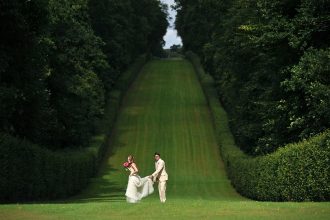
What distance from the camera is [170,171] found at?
169ft

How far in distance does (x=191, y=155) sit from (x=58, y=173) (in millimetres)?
23193

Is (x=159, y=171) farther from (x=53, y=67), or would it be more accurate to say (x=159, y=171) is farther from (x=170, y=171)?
(x=170, y=171)

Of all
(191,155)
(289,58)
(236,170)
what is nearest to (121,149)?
(191,155)

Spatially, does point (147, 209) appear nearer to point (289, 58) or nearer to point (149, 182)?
point (149, 182)

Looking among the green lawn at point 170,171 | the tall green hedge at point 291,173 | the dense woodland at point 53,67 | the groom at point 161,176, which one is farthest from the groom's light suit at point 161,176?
the dense woodland at point 53,67

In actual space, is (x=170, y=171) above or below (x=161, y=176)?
below

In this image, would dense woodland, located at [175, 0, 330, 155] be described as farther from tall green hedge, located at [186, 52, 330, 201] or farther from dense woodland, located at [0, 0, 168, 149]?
dense woodland, located at [0, 0, 168, 149]

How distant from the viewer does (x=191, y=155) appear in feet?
189

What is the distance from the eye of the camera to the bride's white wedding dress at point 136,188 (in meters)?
26.6

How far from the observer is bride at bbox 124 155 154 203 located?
2666cm

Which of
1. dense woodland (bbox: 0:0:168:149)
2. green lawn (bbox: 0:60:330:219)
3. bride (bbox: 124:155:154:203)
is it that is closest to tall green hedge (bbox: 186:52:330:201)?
green lawn (bbox: 0:60:330:219)

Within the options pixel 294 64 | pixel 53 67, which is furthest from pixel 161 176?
pixel 53 67

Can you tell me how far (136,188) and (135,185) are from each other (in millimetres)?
145

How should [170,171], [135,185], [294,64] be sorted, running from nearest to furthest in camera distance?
[135,185]
[294,64]
[170,171]
